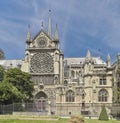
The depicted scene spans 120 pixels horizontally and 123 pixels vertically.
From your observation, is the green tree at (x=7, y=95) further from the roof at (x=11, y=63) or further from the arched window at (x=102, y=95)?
the roof at (x=11, y=63)

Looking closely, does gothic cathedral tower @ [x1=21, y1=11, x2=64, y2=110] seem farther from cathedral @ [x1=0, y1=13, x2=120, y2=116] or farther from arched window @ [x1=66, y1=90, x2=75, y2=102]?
arched window @ [x1=66, y1=90, x2=75, y2=102]


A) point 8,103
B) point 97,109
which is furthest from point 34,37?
point 8,103

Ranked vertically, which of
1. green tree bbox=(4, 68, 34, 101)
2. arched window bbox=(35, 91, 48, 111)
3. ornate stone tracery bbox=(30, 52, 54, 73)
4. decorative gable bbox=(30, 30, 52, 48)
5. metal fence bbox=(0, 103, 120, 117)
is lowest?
metal fence bbox=(0, 103, 120, 117)

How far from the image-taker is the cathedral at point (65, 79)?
77375mm

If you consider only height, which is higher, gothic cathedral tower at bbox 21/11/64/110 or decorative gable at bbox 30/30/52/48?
decorative gable at bbox 30/30/52/48

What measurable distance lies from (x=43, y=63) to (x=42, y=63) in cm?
27

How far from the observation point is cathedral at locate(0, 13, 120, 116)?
77.4 meters

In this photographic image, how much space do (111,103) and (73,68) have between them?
23.8 meters

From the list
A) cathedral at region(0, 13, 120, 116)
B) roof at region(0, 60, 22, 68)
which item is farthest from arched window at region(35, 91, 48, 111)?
roof at region(0, 60, 22, 68)

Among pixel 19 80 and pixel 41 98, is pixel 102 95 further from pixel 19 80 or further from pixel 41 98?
pixel 19 80

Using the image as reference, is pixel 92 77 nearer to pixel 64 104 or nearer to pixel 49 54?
pixel 64 104

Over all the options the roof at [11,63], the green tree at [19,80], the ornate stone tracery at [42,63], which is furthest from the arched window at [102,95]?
the roof at [11,63]

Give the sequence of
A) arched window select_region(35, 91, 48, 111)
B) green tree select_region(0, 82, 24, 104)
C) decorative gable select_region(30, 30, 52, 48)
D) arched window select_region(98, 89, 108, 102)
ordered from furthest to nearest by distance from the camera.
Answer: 1. decorative gable select_region(30, 30, 52, 48)
2. arched window select_region(35, 91, 48, 111)
3. arched window select_region(98, 89, 108, 102)
4. green tree select_region(0, 82, 24, 104)

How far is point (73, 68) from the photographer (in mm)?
99938
